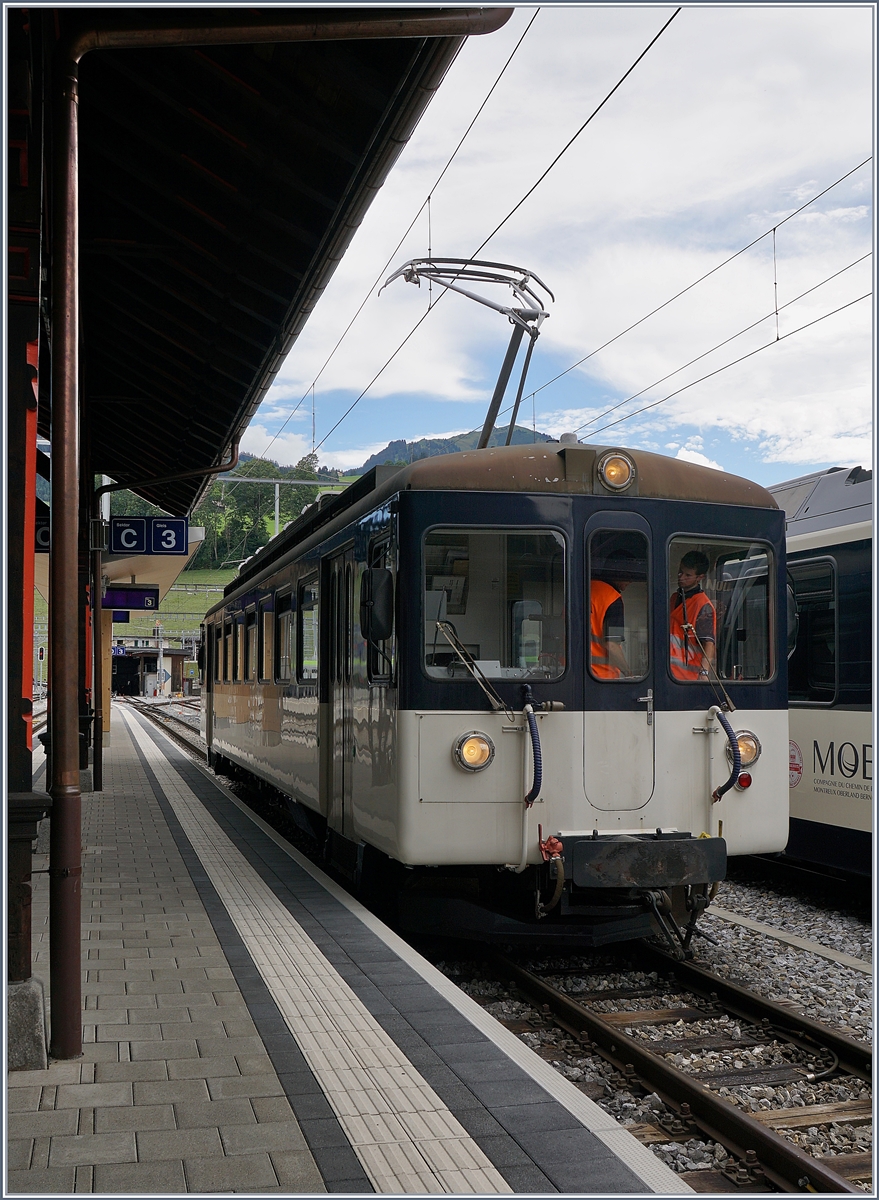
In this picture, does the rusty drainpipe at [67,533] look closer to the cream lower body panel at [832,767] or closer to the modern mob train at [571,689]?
the modern mob train at [571,689]

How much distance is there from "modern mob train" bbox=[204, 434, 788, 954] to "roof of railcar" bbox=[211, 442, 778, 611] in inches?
0.5

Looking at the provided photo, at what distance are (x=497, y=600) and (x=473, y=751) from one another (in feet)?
2.87

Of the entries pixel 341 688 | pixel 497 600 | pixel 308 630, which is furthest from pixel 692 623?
pixel 308 630

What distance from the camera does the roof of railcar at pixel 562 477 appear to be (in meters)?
6.60

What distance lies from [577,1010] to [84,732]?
10981 millimetres

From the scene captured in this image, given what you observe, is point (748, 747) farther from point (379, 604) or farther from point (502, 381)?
point (502, 381)

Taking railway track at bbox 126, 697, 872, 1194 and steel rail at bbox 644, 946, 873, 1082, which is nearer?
railway track at bbox 126, 697, 872, 1194

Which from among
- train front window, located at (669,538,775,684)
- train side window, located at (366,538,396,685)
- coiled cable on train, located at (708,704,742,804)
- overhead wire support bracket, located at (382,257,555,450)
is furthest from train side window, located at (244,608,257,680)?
coiled cable on train, located at (708,704,742,804)

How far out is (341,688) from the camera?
8.32 meters

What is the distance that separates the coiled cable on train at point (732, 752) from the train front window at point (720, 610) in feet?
0.67

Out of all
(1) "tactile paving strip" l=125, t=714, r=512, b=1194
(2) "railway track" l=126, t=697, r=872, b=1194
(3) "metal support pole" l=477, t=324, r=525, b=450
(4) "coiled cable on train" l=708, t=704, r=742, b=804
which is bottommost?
(2) "railway track" l=126, t=697, r=872, b=1194

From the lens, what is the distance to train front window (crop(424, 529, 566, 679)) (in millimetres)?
6531

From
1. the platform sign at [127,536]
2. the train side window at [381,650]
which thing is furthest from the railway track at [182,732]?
the train side window at [381,650]

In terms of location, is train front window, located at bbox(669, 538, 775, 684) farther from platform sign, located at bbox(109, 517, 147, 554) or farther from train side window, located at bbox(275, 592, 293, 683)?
platform sign, located at bbox(109, 517, 147, 554)
